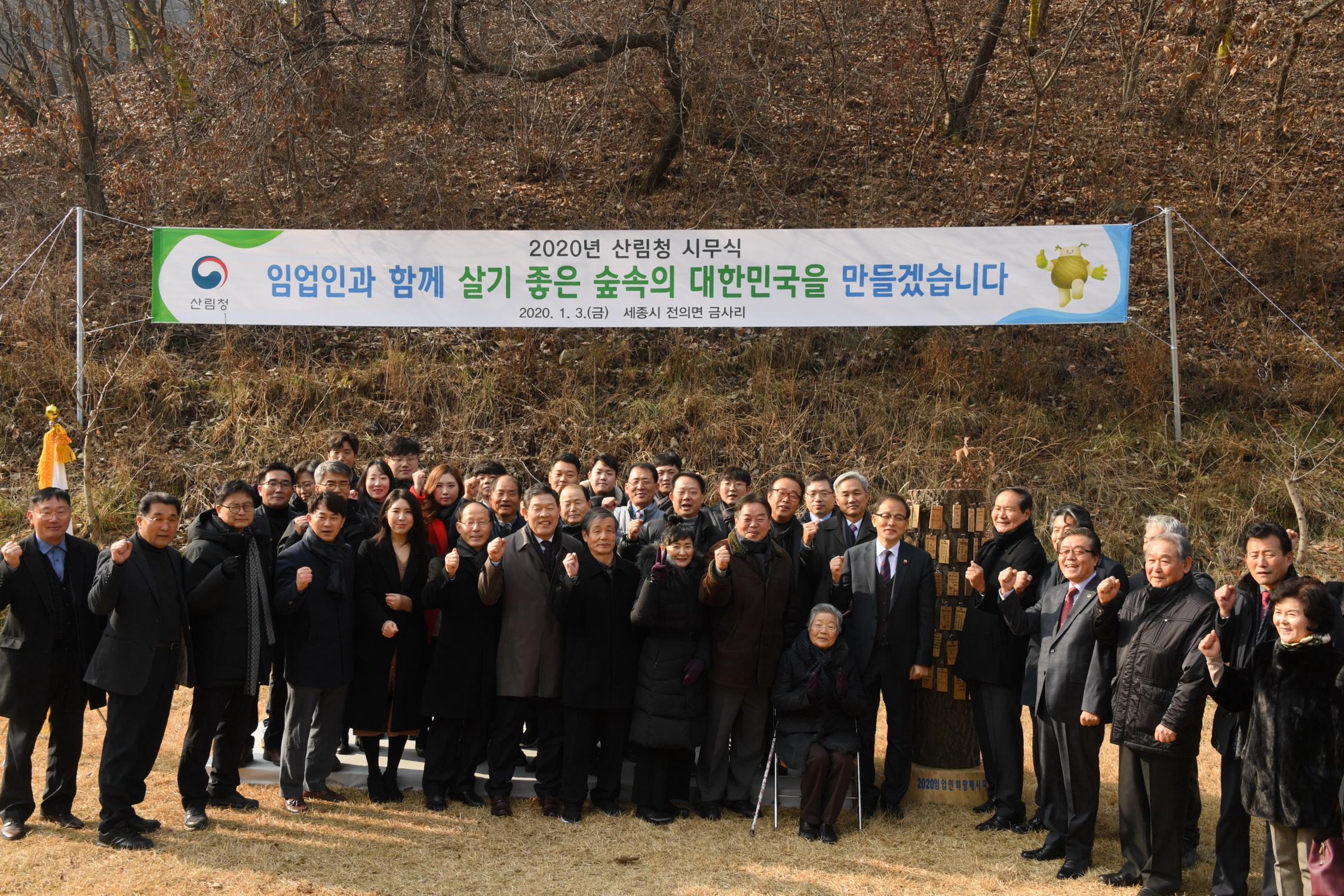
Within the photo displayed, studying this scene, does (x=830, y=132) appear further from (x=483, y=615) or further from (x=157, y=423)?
(x=483, y=615)

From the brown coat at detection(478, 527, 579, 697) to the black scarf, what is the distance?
0.56 m

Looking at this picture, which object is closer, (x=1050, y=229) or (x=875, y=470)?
(x=1050, y=229)

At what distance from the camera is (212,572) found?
4789 mm

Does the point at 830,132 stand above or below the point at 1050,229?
above

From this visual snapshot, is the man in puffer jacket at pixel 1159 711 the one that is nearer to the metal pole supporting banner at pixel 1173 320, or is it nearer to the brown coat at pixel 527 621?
the brown coat at pixel 527 621

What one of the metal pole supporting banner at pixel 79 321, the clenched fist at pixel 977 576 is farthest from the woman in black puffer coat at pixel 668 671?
the metal pole supporting banner at pixel 79 321

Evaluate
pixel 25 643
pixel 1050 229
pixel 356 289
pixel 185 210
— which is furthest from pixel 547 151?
pixel 25 643

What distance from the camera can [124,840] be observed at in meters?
4.51

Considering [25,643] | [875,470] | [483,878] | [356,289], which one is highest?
[356,289]

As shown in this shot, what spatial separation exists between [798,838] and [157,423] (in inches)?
314

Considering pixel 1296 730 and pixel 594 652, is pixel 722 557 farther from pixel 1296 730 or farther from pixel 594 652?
pixel 1296 730

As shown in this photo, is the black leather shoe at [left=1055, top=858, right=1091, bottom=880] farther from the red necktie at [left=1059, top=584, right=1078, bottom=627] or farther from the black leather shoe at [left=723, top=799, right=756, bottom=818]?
the black leather shoe at [left=723, top=799, right=756, bottom=818]

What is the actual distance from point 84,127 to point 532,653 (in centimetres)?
1039

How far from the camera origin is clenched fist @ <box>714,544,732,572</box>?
16.3 feet
